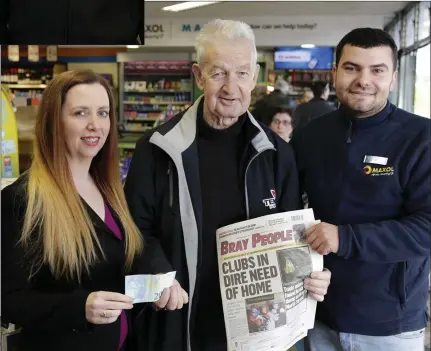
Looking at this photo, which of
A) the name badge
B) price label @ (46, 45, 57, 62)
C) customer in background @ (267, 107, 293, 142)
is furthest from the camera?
price label @ (46, 45, 57, 62)

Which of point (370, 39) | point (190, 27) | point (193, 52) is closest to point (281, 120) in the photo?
point (370, 39)

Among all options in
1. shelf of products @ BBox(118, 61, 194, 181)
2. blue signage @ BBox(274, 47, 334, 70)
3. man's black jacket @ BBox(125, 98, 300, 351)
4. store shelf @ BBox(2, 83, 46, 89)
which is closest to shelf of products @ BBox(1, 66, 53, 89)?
store shelf @ BBox(2, 83, 46, 89)

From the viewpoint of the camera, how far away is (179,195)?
1.69 meters

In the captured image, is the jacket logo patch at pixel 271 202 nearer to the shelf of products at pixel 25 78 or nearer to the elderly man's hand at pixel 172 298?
the elderly man's hand at pixel 172 298

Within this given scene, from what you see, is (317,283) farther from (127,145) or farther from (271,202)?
(127,145)

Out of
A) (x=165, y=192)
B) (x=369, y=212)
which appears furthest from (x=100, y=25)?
(x=369, y=212)

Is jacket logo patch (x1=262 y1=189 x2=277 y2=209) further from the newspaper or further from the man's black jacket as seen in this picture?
the newspaper

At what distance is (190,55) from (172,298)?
8.73 m

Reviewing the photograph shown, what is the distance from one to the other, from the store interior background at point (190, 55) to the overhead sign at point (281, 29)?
19mm

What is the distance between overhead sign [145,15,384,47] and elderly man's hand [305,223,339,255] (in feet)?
26.3

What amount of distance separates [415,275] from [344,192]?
1.38 feet

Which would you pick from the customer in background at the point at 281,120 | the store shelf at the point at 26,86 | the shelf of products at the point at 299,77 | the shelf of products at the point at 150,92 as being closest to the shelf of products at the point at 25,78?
the store shelf at the point at 26,86

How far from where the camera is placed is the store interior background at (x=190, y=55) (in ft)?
26.9

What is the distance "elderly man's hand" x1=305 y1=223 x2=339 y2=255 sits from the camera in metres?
1.64
